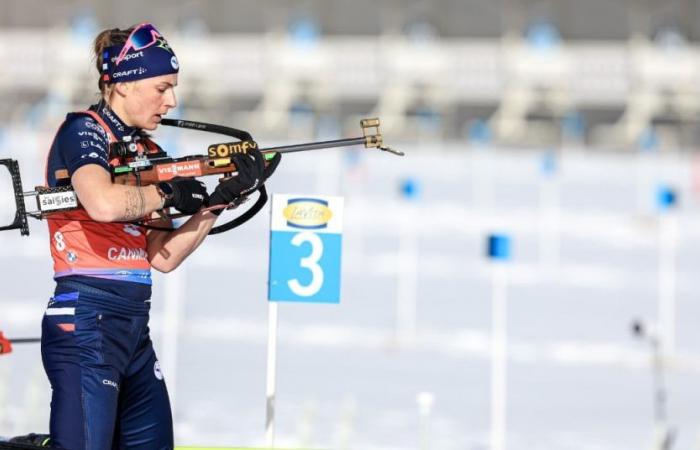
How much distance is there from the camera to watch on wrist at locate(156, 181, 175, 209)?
255cm

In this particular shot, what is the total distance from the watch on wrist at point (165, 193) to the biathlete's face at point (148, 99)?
16 cm

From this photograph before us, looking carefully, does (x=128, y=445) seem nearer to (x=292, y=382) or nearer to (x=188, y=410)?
(x=188, y=410)

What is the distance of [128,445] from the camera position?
8.82ft

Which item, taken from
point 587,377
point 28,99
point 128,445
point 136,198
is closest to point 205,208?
point 136,198

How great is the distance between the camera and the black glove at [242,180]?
2617mm

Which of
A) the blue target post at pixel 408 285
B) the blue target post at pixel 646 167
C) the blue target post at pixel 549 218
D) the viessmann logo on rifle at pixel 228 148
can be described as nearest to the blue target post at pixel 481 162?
the blue target post at pixel 549 218

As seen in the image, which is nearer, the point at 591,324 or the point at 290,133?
the point at 591,324

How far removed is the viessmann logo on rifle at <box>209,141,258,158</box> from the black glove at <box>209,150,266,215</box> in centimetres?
2

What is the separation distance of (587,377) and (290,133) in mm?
19176

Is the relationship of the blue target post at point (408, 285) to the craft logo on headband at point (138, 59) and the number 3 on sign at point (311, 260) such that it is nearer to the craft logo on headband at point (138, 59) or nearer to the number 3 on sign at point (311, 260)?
the number 3 on sign at point (311, 260)

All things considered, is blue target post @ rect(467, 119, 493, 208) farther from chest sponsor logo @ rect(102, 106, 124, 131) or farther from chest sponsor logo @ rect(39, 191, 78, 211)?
chest sponsor logo @ rect(39, 191, 78, 211)

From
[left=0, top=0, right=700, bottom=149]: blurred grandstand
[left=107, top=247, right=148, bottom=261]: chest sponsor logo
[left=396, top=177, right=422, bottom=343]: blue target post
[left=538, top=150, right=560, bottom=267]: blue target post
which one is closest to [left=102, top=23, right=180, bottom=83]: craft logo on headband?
[left=107, top=247, right=148, bottom=261]: chest sponsor logo

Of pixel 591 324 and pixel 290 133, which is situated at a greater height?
pixel 290 133

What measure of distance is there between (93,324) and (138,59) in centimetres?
51
